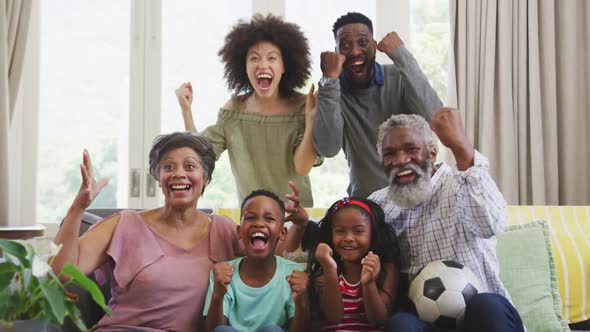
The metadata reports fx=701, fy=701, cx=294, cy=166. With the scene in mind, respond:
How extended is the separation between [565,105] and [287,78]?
2.06 metres

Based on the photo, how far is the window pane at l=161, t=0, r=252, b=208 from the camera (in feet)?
13.9

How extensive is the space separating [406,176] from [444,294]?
1.41ft

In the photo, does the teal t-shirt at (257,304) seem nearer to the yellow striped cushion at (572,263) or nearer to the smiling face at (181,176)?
the smiling face at (181,176)

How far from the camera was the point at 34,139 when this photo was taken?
415 cm

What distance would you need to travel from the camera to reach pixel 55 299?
135cm

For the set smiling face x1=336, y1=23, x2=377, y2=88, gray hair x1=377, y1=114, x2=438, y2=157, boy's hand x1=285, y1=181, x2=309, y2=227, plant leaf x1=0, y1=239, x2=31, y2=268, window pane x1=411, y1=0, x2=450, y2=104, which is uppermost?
window pane x1=411, y1=0, x2=450, y2=104

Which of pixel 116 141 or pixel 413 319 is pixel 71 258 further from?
pixel 116 141

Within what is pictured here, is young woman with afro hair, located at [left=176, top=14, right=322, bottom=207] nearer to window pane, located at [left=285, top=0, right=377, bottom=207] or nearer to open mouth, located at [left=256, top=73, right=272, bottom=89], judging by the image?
open mouth, located at [left=256, top=73, right=272, bottom=89]

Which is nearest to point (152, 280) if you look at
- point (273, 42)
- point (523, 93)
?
point (273, 42)

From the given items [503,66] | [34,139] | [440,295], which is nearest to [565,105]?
[503,66]

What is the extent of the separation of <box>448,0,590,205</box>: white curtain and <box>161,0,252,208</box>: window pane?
1389 millimetres

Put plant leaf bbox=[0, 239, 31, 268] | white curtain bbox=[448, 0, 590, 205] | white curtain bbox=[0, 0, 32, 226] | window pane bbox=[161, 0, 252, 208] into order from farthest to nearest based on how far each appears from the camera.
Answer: window pane bbox=[161, 0, 252, 208]
white curtain bbox=[448, 0, 590, 205]
white curtain bbox=[0, 0, 32, 226]
plant leaf bbox=[0, 239, 31, 268]

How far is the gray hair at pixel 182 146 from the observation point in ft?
7.68

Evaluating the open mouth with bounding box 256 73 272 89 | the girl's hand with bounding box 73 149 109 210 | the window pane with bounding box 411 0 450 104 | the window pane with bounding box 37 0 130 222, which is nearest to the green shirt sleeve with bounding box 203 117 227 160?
the open mouth with bounding box 256 73 272 89
